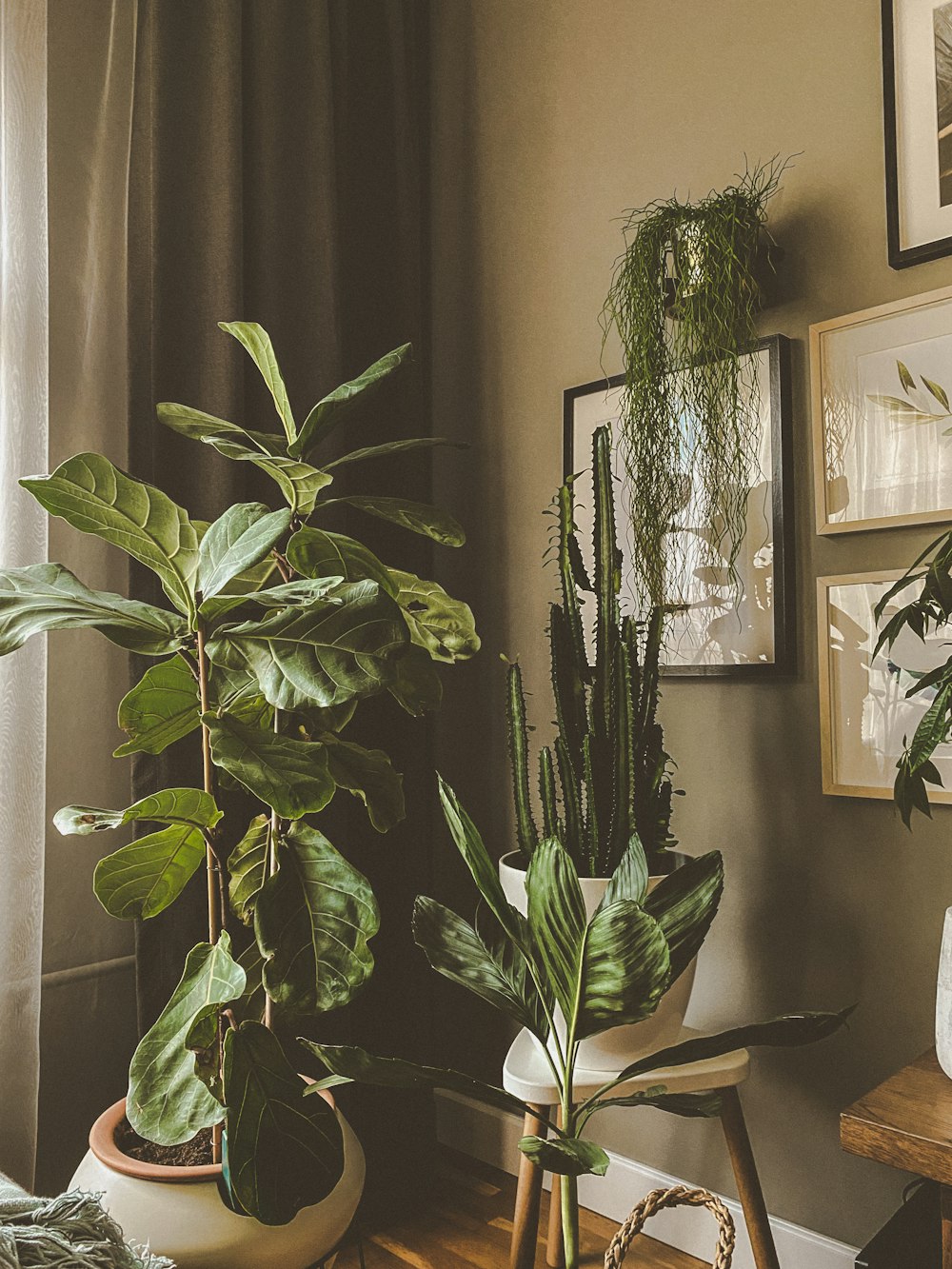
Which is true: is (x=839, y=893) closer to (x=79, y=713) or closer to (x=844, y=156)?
(x=844, y=156)

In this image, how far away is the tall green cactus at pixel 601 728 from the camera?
58.0 inches

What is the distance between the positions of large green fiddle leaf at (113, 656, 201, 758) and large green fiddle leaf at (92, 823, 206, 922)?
100 mm

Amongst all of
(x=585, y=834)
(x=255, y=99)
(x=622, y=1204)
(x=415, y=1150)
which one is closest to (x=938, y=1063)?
(x=585, y=834)

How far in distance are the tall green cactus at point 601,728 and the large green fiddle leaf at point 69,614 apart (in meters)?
0.67

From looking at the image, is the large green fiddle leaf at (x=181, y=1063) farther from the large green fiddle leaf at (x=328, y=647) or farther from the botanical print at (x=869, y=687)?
the botanical print at (x=869, y=687)

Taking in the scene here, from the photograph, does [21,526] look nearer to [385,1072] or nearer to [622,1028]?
[385,1072]

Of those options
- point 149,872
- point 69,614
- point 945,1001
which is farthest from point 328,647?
point 945,1001

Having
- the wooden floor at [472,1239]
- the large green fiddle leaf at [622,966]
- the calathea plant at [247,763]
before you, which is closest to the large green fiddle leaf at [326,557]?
the calathea plant at [247,763]

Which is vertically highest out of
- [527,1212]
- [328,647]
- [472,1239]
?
[328,647]

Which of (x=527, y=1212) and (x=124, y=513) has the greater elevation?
(x=124, y=513)

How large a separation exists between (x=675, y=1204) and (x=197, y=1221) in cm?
49

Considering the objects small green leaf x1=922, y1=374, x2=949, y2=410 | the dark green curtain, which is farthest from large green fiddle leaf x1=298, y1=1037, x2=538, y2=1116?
small green leaf x1=922, y1=374, x2=949, y2=410

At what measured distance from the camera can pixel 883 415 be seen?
152cm

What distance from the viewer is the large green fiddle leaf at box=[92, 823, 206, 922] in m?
1.02
